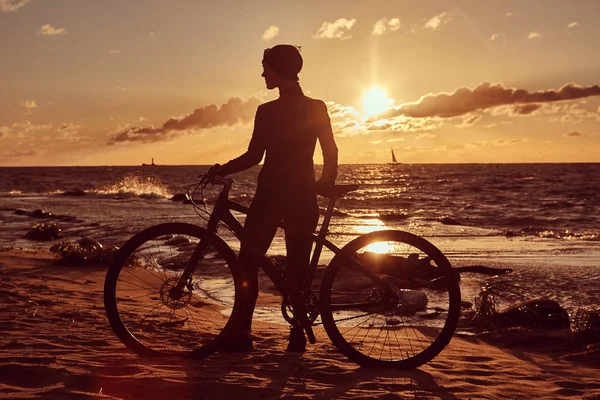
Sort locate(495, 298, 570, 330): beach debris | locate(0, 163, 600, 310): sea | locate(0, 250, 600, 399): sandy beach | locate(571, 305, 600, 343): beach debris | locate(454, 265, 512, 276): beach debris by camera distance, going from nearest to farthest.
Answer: locate(0, 250, 600, 399): sandy beach
locate(571, 305, 600, 343): beach debris
locate(495, 298, 570, 330): beach debris
locate(0, 163, 600, 310): sea
locate(454, 265, 512, 276): beach debris

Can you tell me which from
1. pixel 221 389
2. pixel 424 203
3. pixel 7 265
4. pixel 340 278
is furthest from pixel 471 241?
pixel 424 203

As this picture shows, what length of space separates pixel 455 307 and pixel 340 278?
927 millimetres

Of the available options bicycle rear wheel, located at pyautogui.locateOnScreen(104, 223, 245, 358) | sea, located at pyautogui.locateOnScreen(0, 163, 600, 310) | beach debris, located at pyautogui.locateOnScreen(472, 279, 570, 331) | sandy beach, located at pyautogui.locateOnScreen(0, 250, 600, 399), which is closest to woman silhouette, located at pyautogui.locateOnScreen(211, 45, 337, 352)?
bicycle rear wheel, located at pyautogui.locateOnScreen(104, 223, 245, 358)

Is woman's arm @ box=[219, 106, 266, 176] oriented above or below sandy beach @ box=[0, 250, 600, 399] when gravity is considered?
above

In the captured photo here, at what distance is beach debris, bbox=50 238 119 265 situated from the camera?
1078cm

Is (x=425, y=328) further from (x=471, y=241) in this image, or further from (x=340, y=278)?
(x=471, y=241)

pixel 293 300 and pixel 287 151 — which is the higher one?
pixel 287 151

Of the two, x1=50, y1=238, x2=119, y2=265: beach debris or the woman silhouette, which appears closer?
the woman silhouette

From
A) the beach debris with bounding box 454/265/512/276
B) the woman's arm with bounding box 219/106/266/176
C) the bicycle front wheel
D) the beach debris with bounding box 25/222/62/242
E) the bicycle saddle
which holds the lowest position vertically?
the beach debris with bounding box 25/222/62/242

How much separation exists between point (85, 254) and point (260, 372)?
24.1 ft

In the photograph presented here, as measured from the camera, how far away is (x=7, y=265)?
10.1m

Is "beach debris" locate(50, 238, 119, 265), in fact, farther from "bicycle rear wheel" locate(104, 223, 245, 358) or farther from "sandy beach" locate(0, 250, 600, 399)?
"sandy beach" locate(0, 250, 600, 399)

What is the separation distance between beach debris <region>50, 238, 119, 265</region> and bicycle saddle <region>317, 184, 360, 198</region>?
24.2ft

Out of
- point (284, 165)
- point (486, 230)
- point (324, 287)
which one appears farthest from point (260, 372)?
point (486, 230)
